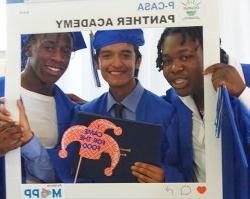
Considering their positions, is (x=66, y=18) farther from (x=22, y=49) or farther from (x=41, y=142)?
(x=41, y=142)

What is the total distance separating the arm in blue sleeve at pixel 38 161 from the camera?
2.37 feet

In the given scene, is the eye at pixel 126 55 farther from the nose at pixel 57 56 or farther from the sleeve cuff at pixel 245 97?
the sleeve cuff at pixel 245 97

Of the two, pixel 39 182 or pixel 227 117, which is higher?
pixel 227 117

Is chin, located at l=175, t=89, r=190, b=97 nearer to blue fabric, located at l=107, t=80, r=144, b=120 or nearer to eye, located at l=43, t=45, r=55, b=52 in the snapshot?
blue fabric, located at l=107, t=80, r=144, b=120

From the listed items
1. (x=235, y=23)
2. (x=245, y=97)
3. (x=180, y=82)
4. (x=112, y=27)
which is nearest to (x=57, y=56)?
(x=112, y=27)

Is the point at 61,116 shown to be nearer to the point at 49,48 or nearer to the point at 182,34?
the point at 49,48

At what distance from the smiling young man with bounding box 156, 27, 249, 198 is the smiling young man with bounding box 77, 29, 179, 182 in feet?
0.10

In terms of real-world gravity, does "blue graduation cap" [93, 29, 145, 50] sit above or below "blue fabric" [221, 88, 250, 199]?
above

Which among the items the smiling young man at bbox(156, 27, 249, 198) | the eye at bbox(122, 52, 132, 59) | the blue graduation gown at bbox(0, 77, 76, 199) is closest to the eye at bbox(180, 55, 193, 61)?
the smiling young man at bbox(156, 27, 249, 198)

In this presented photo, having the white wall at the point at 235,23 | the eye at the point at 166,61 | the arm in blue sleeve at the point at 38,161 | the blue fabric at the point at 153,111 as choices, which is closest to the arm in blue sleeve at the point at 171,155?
the blue fabric at the point at 153,111

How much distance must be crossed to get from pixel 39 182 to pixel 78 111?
0.16 m

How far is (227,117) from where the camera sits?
0.68 meters

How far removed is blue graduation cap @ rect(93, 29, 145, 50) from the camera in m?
0.72

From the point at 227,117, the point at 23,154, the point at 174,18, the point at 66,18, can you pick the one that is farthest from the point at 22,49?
the point at 227,117
